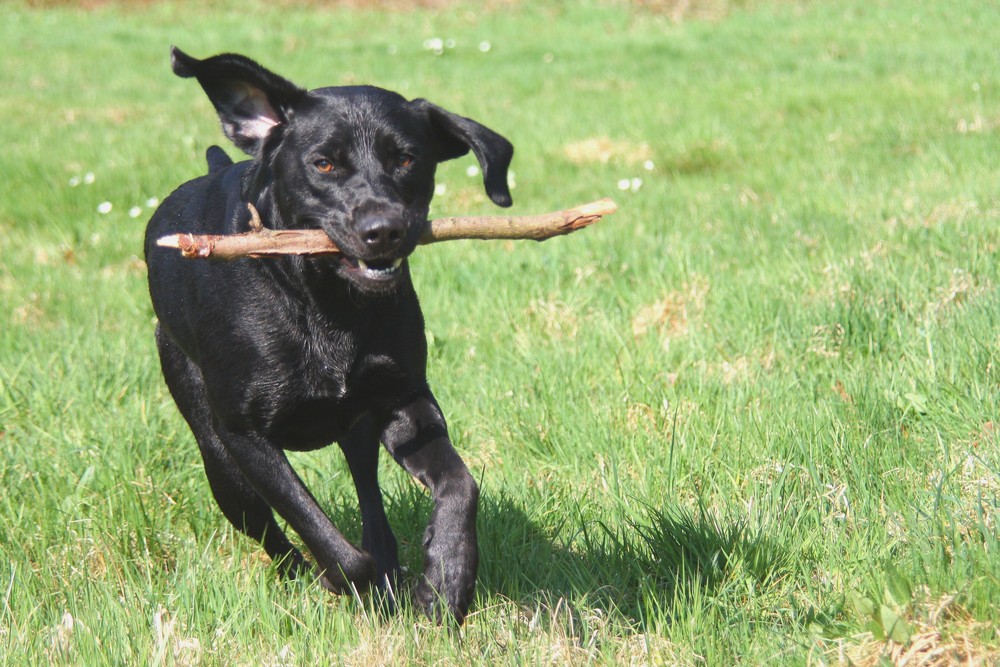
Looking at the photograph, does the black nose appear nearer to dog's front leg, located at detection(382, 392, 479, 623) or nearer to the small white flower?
dog's front leg, located at detection(382, 392, 479, 623)

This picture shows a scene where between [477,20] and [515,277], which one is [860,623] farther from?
[477,20]

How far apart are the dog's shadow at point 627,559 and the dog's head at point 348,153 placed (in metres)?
0.85

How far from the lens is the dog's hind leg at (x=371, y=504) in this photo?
3139 mm

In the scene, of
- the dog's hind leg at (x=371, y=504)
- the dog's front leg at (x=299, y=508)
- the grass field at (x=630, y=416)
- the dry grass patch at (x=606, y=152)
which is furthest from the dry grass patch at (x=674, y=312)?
the dry grass patch at (x=606, y=152)

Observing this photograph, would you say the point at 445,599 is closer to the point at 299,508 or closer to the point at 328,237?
the point at 299,508

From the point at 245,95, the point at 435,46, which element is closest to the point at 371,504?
the point at 245,95

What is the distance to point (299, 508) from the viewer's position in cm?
290

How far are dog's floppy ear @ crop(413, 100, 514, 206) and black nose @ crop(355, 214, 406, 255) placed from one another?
1.11 ft

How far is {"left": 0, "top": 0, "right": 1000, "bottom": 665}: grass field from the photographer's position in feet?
8.45

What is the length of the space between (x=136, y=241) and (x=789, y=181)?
4200 millimetres

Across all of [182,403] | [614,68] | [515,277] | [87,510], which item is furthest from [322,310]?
[614,68]

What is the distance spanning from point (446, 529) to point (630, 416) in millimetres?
1338

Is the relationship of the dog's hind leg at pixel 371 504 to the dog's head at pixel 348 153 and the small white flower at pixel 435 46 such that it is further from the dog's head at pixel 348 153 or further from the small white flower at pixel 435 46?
the small white flower at pixel 435 46

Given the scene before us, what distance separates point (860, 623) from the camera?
245 cm
